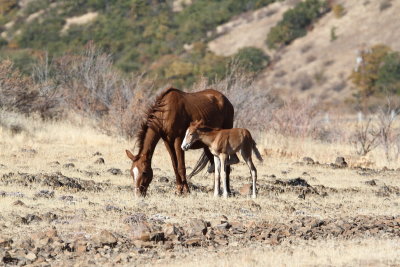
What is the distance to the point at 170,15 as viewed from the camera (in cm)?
9975

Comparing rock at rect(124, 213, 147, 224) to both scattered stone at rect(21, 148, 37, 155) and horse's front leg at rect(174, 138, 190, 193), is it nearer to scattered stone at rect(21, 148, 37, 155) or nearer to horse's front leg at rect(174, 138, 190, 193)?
horse's front leg at rect(174, 138, 190, 193)

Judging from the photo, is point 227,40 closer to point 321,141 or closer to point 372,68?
point 372,68

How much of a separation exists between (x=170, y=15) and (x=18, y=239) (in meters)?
90.3

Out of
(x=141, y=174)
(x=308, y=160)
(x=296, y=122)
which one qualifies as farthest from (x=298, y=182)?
(x=296, y=122)

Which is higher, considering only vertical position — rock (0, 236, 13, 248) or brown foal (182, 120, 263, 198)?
brown foal (182, 120, 263, 198)

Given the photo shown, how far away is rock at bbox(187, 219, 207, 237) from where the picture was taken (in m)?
11.4

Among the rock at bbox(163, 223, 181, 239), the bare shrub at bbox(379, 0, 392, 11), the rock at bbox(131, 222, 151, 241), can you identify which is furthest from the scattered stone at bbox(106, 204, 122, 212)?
the bare shrub at bbox(379, 0, 392, 11)

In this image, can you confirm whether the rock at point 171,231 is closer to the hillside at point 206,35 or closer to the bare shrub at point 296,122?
the bare shrub at point 296,122

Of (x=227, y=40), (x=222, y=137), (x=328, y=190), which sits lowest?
(x=328, y=190)

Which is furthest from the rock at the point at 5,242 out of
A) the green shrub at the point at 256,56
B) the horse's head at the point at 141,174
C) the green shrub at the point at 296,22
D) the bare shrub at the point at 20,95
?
the green shrub at the point at 296,22

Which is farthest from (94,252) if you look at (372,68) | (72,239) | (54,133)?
(372,68)

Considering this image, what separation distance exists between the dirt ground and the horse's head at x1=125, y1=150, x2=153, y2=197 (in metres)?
0.29

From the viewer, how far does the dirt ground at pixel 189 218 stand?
33.5 ft

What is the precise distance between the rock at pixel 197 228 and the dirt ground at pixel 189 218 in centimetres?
2
